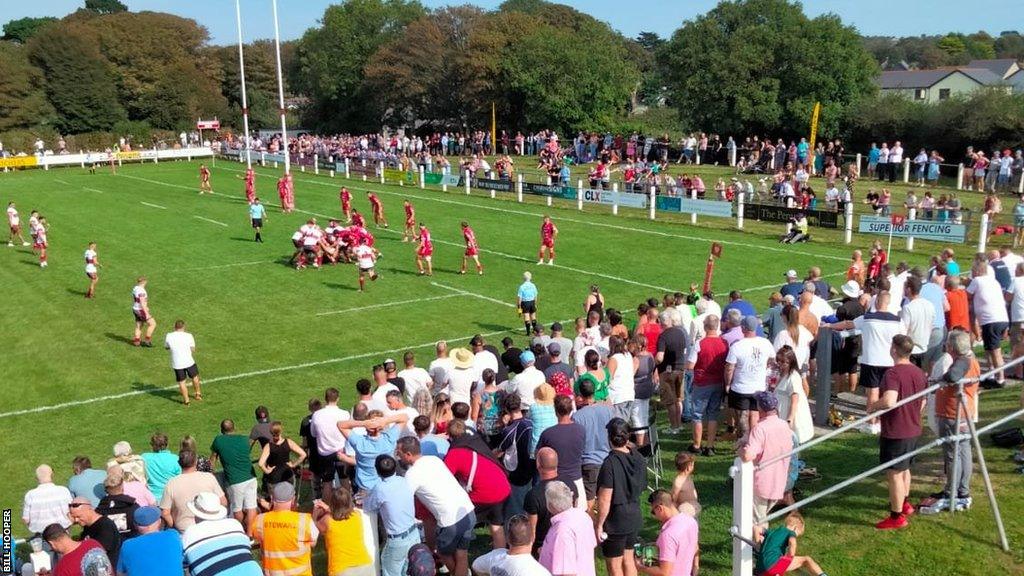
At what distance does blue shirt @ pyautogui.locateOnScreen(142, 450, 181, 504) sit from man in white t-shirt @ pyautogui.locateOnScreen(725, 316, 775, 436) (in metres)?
6.68

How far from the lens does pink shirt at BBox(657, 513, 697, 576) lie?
22.6 ft

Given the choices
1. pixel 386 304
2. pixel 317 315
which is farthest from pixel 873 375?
pixel 317 315

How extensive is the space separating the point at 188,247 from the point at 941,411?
27.4 metres

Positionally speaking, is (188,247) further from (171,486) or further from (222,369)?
(171,486)

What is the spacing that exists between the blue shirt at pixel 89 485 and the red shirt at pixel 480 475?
3.96 metres

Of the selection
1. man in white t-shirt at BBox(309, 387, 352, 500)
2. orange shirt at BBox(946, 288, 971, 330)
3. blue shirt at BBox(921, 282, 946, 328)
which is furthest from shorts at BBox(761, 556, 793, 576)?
orange shirt at BBox(946, 288, 971, 330)

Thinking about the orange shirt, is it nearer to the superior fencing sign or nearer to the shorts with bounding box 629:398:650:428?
the shorts with bounding box 629:398:650:428

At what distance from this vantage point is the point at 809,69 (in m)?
53.2

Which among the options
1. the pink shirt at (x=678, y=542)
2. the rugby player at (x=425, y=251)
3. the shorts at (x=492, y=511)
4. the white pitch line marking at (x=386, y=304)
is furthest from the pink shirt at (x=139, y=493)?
the rugby player at (x=425, y=251)

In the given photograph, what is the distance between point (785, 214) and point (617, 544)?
26.4 m

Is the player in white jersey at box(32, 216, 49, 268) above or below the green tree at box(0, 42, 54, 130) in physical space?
below

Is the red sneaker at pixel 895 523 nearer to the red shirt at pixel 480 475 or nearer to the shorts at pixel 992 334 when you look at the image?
the red shirt at pixel 480 475

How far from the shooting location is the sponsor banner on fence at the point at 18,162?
2510 inches

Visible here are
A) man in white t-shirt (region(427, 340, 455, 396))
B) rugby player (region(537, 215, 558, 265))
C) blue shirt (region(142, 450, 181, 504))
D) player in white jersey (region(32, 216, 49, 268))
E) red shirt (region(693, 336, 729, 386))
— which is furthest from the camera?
player in white jersey (region(32, 216, 49, 268))
